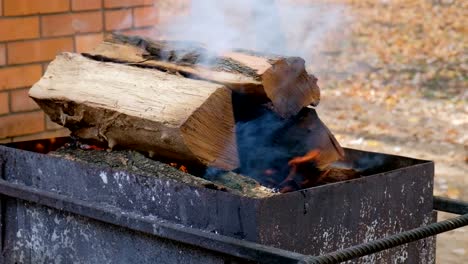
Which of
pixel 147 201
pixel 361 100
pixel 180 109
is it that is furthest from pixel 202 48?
pixel 361 100

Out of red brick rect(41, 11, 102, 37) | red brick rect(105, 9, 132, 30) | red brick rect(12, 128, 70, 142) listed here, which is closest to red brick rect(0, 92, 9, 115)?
red brick rect(12, 128, 70, 142)

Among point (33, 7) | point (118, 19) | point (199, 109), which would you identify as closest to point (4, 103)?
point (33, 7)

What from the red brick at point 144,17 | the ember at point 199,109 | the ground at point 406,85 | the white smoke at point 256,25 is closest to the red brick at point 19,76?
the red brick at point 144,17

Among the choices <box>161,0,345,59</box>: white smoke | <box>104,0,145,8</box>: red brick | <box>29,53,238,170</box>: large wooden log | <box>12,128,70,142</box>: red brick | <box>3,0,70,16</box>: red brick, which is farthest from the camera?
<box>104,0,145,8</box>: red brick

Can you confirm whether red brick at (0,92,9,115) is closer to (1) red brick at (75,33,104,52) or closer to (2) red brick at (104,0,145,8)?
(1) red brick at (75,33,104,52)

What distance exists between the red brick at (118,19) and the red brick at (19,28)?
45 cm

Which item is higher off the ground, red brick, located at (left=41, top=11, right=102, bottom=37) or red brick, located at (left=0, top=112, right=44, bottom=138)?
red brick, located at (left=41, top=11, right=102, bottom=37)

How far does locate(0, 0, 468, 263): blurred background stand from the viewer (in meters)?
4.62

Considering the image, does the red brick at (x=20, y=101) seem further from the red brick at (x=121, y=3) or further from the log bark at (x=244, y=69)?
the log bark at (x=244, y=69)

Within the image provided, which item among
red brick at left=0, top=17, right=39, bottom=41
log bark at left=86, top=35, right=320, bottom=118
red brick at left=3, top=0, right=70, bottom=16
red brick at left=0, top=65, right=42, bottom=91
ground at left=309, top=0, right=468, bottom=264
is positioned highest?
red brick at left=3, top=0, right=70, bottom=16

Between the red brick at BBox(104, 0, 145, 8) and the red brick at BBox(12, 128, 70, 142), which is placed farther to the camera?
the red brick at BBox(104, 0, 145, 8)

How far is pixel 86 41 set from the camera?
495 centimetres

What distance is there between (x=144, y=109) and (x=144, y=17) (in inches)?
75.8

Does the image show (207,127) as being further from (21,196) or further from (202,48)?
(21,196)
